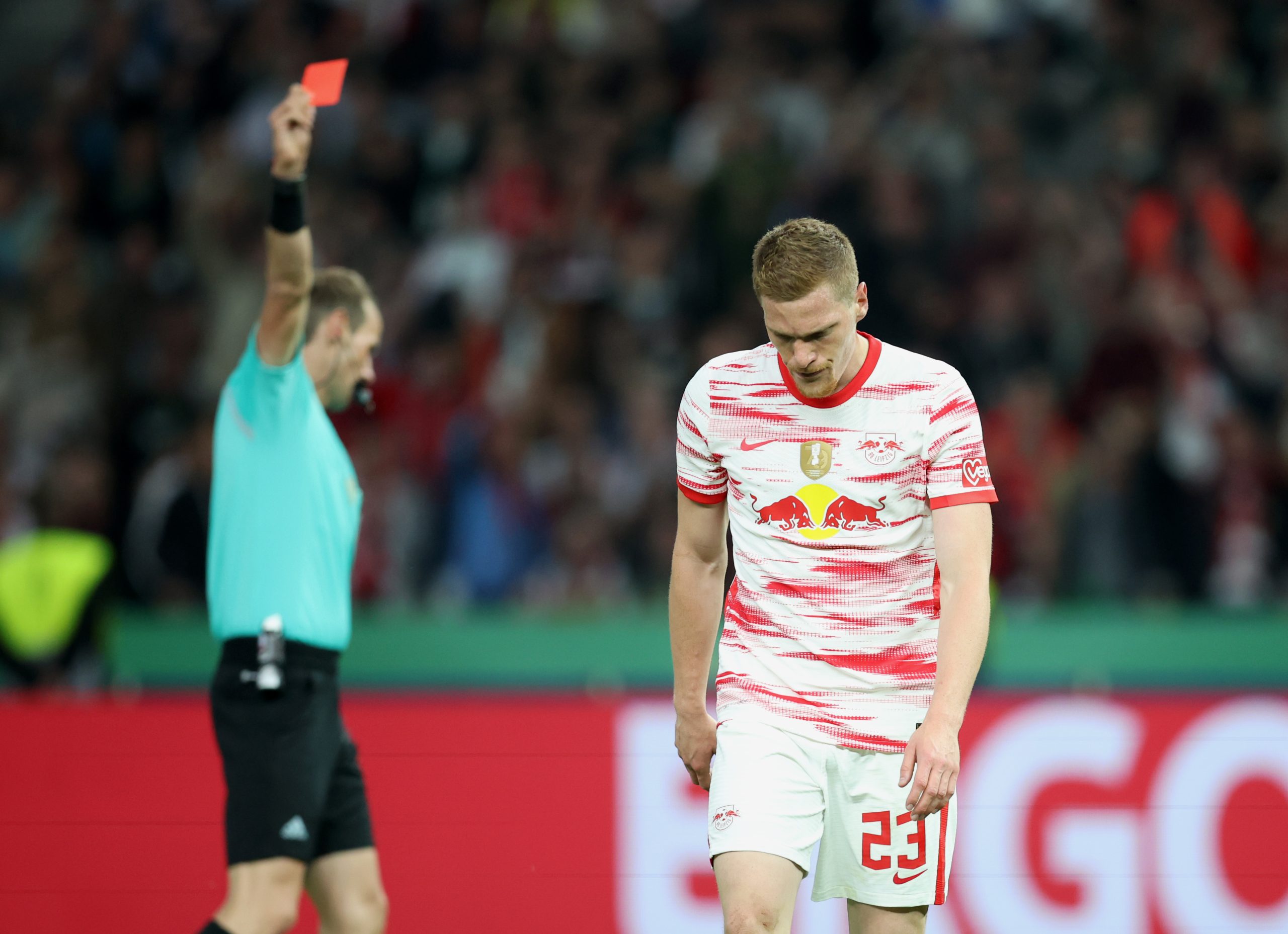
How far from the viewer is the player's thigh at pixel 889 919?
4.24 meters

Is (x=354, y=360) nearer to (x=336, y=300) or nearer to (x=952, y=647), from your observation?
(x=336, y=300)

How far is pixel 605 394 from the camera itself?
1030cm

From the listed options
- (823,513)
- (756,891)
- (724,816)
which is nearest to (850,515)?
(823,513)

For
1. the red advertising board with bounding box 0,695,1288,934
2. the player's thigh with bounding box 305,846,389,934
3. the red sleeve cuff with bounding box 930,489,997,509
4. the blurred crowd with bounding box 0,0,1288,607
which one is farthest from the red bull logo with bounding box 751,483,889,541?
the blurred crowd with bounding box 0,0,1288,607

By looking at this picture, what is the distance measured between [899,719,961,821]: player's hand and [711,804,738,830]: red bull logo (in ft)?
1.51

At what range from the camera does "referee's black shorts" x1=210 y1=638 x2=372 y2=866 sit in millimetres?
4254

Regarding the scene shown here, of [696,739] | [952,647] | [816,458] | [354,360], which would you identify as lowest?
[696,739]

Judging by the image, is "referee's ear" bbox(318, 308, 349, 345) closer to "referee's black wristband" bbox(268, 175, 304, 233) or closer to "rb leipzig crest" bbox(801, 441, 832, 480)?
"referee's black wristband" bbox(268, 175, 304, 233)

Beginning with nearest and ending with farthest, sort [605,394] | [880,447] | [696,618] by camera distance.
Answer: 1. [880,447]
2. [696,618]
3. [605,394]

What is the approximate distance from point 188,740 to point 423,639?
115 inches

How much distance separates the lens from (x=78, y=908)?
6004mm

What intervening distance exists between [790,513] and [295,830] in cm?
147

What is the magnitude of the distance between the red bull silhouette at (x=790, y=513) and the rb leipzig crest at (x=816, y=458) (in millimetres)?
Answer: 72

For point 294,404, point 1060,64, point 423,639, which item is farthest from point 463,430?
point 294,404
